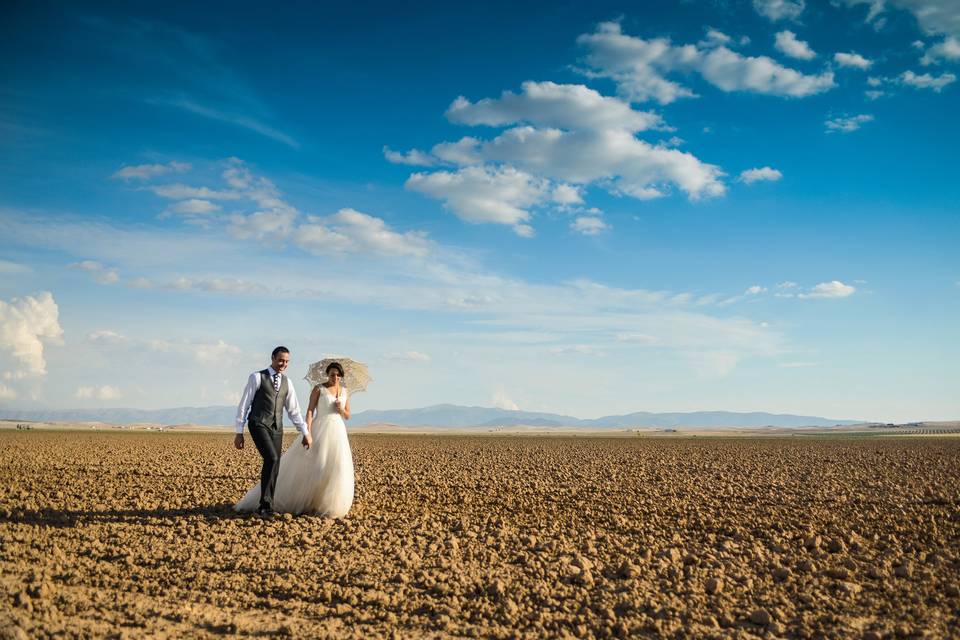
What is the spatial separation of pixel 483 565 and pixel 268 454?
3386 mm

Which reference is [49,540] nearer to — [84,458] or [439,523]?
[439,523]

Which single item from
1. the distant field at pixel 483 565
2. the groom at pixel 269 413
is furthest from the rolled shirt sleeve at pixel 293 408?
the distant field at pixel 483 565

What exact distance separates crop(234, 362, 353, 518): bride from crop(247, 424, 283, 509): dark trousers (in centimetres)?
24

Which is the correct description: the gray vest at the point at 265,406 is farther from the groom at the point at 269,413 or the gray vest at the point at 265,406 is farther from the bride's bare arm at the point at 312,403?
the bride's bare arm at the point at 312,403

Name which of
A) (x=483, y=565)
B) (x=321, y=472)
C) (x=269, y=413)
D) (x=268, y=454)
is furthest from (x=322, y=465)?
(x=483, y=565)

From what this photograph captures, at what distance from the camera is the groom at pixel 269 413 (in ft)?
29.8

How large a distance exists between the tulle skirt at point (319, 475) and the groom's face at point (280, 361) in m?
0.97

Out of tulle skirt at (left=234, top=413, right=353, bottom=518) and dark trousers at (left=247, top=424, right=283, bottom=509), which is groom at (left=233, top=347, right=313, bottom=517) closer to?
dark trousers at (left=247, top=424, right=283, bottom=509)

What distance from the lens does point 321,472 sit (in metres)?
9.73

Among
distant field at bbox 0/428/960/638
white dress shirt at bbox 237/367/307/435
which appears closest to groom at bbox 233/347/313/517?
white dress shirt at bbox 237/367/307/435

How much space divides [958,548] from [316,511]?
7.99 meters

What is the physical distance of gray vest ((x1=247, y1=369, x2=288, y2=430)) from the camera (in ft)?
29.9

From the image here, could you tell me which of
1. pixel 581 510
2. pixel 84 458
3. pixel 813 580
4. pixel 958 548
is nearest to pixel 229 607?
pixel 813 580

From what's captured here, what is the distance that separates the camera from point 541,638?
529 centimetres
